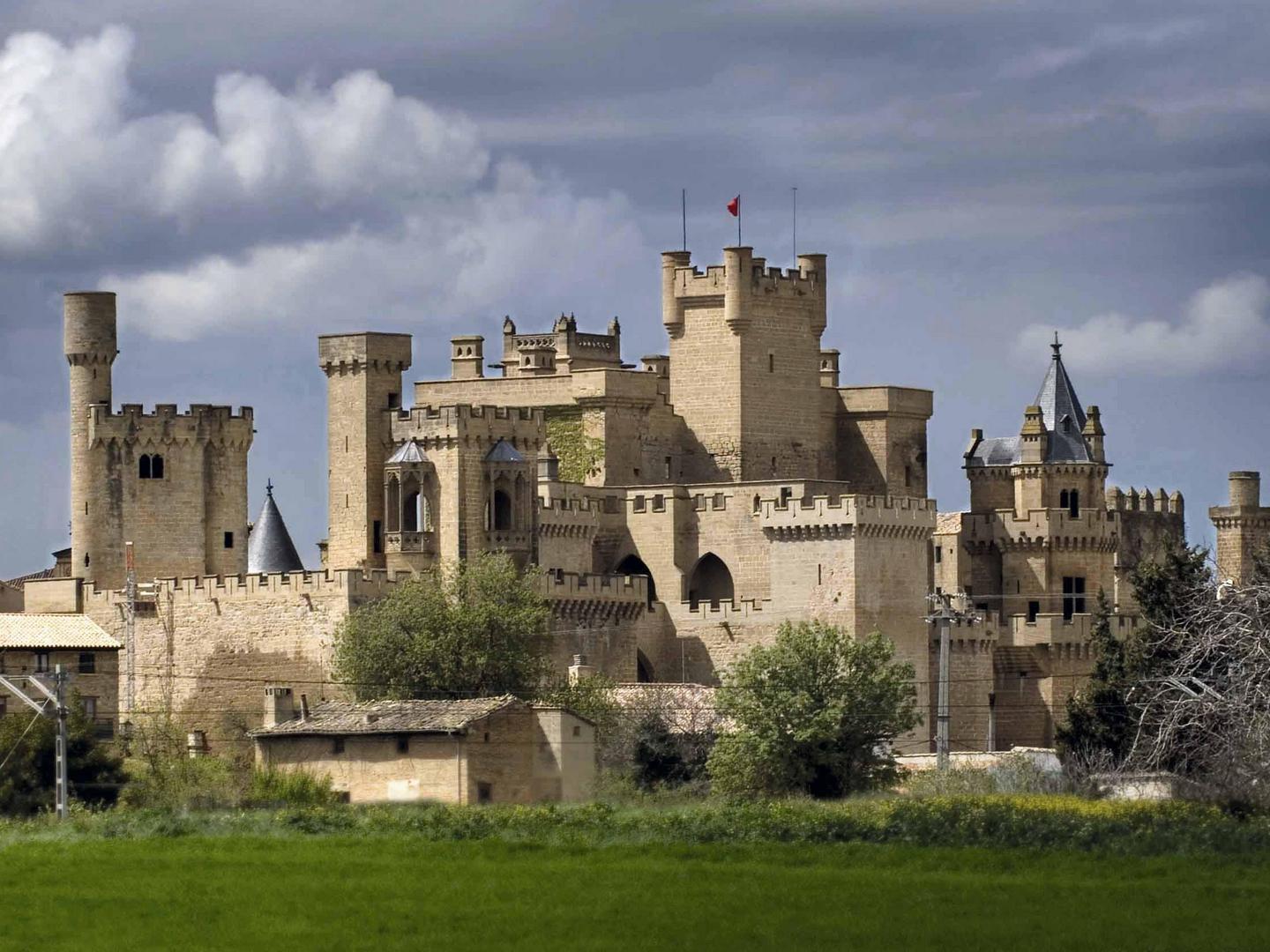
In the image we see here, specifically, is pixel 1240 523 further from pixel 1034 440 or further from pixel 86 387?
pixel 86 387

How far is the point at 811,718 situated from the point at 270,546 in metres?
25.0

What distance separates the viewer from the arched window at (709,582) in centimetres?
9481

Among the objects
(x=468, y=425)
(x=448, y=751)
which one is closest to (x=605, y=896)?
(x=448, y=751)

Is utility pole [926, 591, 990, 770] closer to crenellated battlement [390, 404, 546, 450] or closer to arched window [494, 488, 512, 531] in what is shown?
arched window [494, 488, 512, 531]

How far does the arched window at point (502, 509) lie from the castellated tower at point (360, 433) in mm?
3319

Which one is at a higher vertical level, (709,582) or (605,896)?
(709,582)

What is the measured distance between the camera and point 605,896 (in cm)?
5184

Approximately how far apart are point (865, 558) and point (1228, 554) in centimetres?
3148

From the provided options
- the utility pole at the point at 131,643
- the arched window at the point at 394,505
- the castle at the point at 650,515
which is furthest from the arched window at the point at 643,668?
the utility pole at the point at 131,643

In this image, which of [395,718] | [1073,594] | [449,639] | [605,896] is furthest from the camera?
[1073,594]

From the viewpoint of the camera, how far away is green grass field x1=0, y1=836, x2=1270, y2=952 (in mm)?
47031

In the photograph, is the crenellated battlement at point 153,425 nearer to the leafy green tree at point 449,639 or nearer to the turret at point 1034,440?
the leafy green tree at point 449,639

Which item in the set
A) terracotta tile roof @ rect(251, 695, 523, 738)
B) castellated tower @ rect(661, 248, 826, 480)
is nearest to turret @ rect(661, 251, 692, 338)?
castellated tower @ rect(661, 248, 826, 480)

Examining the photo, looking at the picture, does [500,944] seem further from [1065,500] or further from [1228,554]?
[1228,554]
